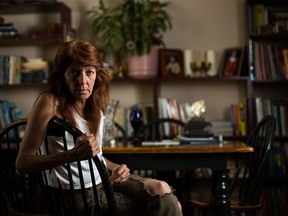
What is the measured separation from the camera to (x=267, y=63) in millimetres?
3930

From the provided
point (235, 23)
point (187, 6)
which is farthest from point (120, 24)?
point (235, 23)

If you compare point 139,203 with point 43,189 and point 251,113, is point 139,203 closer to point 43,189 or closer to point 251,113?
point 43,189

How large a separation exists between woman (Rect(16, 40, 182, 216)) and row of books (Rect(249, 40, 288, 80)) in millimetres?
2138

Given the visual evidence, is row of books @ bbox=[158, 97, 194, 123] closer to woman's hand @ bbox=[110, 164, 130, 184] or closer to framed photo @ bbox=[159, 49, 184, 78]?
framed photo @ bbox=[159, 49, 184, 78]

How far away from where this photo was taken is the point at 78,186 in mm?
1839

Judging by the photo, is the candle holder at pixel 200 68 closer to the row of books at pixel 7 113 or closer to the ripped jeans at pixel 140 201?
the row of books at pixel 7 113

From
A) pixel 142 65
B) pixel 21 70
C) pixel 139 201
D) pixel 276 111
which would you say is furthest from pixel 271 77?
pixel 139 201

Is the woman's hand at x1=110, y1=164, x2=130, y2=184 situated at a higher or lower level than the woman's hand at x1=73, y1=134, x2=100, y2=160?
lower

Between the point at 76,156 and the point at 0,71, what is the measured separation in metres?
2.76

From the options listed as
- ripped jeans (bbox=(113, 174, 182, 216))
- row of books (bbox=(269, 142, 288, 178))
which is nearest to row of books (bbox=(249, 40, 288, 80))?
row of books (bbox=(269, 142, 288, 178))

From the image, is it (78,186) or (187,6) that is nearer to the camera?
(78,186)

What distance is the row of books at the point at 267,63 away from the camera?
390 cm

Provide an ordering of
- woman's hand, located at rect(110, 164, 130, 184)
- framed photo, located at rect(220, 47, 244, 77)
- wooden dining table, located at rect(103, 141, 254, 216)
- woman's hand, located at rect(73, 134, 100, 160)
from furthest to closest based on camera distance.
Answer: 1. framed photo, located at rect(220, 47, 244, 77)
2. wooden dining table, located at rect(103, 141, 254, 216)
3. woman's hand, located at rect(110, 164, 130, 184)
4. woman's hand, located at rect(73, 134, 100, 160)

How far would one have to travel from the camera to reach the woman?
1.69m
